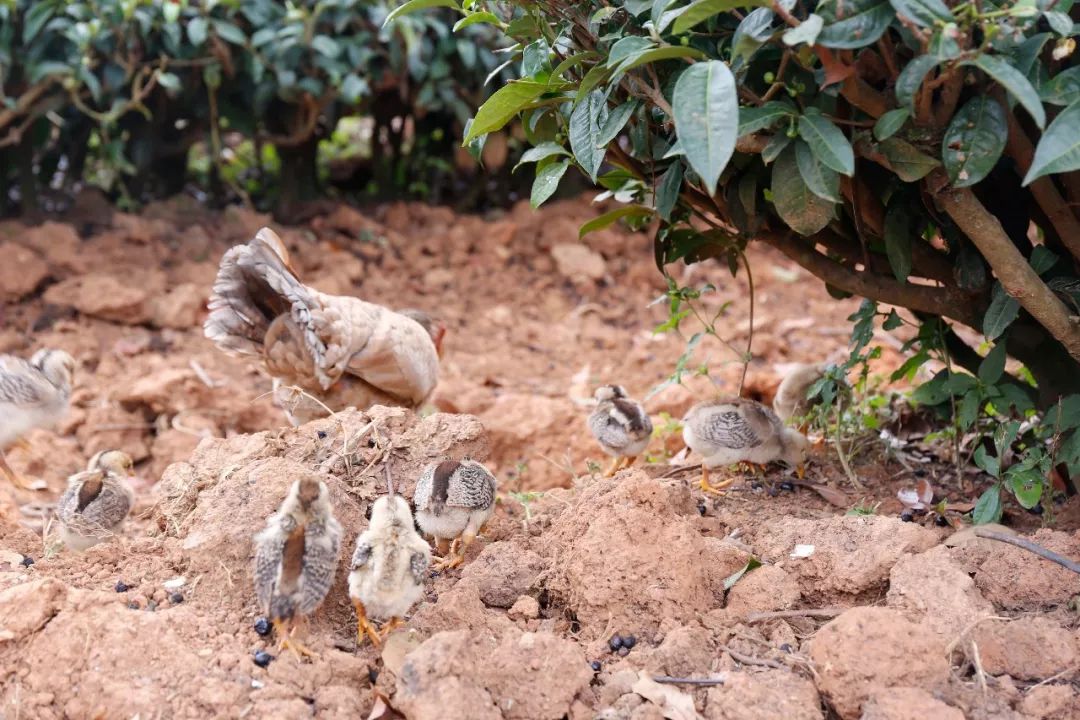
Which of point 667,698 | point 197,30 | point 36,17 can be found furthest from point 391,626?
point 36,17

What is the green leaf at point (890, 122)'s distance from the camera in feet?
8.73

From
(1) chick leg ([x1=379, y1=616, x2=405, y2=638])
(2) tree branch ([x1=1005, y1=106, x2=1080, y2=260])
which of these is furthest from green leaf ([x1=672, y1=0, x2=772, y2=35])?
(1) chick leg ([x1=379, y1=616, x2=405, y2=638])

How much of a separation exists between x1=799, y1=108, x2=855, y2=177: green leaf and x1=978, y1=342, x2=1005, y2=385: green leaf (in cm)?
144

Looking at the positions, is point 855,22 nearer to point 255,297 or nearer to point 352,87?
point 255,297

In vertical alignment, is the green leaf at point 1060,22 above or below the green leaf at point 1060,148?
above

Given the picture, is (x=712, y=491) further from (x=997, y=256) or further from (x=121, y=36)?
(x=121, y=36)

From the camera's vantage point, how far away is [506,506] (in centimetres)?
430

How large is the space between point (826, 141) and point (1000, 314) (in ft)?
3.74

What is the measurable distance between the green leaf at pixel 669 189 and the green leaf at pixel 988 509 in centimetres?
148

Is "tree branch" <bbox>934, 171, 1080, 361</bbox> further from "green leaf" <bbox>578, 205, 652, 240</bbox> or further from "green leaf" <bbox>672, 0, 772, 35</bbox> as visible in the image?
"green leaf" <bbox>578, 205, 652, 240</bbox>

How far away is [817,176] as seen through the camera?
271cm

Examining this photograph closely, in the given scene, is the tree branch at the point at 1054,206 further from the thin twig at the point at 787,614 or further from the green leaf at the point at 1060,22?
the thin twig at the point at 787,614

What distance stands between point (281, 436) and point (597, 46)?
193 cm

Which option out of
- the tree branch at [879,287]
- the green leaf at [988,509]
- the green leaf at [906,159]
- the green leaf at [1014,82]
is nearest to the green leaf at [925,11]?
the green leaf at [1014,82]
